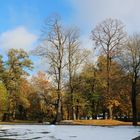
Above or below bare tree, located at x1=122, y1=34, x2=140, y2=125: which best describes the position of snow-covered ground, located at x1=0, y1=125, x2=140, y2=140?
below

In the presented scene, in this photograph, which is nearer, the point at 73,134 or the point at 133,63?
the point at 73,134

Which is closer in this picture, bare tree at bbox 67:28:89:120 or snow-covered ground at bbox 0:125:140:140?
snow-covered ground at bbox 0:125:140:140

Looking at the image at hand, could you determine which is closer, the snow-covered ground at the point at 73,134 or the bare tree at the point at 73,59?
the snow-covered ground at the point at 73,134

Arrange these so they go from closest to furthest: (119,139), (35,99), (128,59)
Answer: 1. (119,139)
2. (128,59)
3. (35,99)

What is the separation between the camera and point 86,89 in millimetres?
61438

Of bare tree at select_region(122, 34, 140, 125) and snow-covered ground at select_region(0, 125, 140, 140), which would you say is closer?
snow-covered ground at select_region(0, 125, 140, 140)

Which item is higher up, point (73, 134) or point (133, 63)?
point (133, 63)

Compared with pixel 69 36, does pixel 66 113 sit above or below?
below

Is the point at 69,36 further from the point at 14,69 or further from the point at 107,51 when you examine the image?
the point at 14,69

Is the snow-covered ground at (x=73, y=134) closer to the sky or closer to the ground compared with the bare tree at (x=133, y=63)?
closer to the ground

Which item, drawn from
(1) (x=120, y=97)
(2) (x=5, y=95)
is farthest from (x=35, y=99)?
(1) (x=120, y=97)

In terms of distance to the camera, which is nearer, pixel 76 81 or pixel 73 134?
pixel 73 134

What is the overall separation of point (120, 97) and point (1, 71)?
23017mm

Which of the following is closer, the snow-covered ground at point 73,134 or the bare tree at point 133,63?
the snow-covered ground at point 73,134
